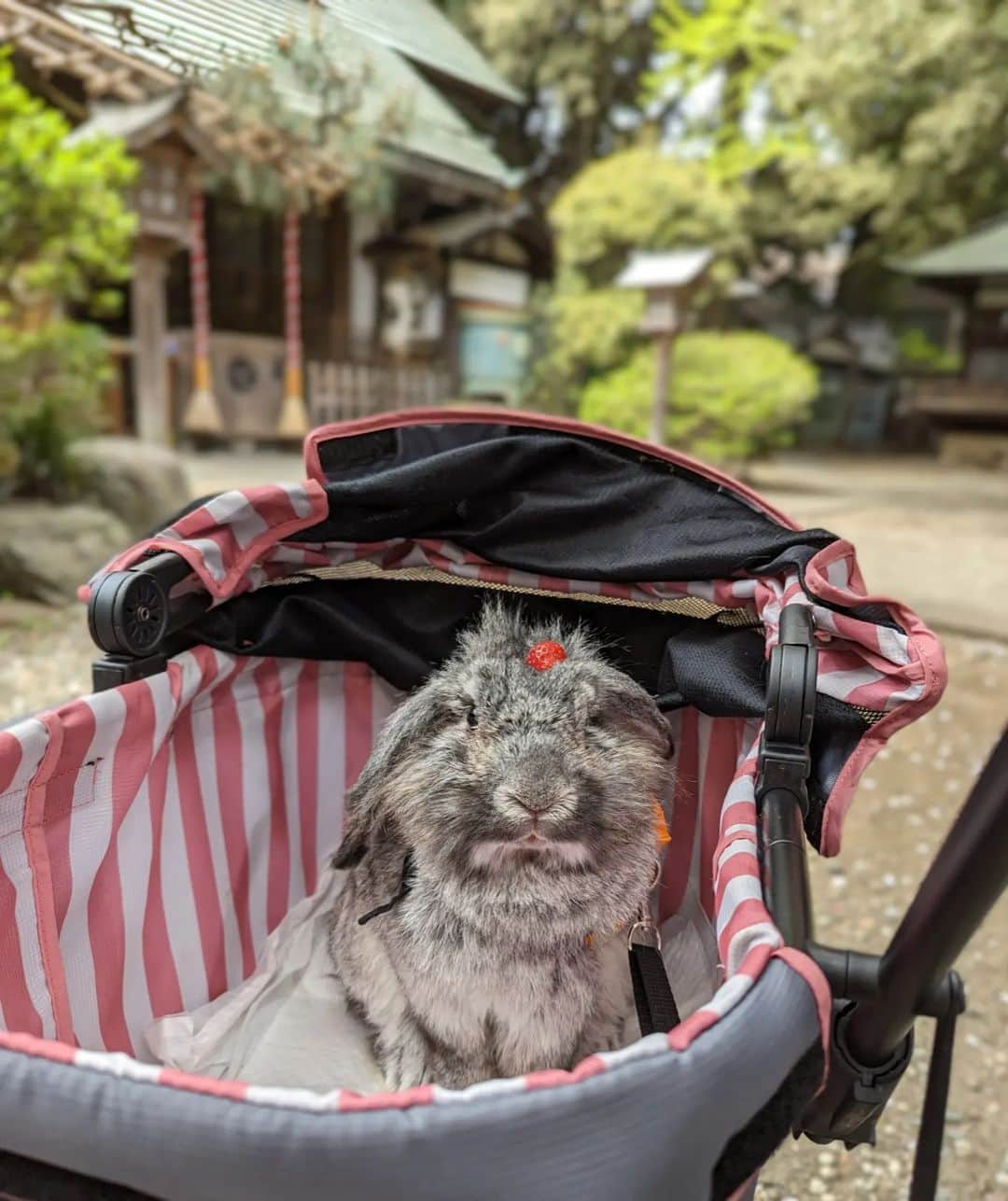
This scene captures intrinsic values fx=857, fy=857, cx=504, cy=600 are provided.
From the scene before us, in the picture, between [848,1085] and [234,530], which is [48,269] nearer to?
[234,530]

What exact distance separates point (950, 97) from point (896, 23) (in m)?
1.70

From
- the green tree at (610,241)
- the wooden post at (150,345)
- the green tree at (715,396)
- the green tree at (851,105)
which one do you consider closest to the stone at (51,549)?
the wooden post at (150,345)

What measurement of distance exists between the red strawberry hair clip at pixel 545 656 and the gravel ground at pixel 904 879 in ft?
3.39

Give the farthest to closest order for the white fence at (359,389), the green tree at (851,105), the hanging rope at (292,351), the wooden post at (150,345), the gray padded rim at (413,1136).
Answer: the white fence at (359,389), the hanging rope at (292,351), the wooden post at (150,345), the green tree at (851,105), the gray padded rim at (413,1136)

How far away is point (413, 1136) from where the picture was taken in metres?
0.63

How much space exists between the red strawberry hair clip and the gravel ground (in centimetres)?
103

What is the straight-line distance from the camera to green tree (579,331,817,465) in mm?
8031

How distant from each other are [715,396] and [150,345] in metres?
4.94

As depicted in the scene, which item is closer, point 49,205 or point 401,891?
point 401,891

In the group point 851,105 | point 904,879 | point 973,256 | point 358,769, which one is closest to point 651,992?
point 358,769

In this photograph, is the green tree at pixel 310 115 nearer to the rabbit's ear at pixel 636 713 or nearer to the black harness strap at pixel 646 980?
the rabbit's ear at pixel 636 713

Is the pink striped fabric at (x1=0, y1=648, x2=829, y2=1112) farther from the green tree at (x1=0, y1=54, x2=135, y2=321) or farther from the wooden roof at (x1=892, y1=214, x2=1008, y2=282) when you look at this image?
the wooden roof at (x1=892, y1=214, x2=1008, y2=282)

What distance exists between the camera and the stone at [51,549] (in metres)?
4.27

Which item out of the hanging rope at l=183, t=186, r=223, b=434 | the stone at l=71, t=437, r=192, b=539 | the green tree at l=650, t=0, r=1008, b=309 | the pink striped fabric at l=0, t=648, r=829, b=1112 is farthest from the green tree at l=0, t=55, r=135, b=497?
the green tree at l=650, t=0, r=1008, b=309
